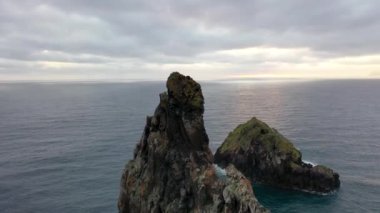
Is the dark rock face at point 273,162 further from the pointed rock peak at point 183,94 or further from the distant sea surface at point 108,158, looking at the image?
the pointed rock peak at point 183,94

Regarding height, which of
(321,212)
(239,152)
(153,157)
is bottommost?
(321,212)

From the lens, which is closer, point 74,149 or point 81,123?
point 74,149

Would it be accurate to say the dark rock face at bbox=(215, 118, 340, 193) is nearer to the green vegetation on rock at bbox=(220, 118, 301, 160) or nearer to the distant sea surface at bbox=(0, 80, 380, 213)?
the green vegetation on rock at bbox=(220, 118, 301, 160)

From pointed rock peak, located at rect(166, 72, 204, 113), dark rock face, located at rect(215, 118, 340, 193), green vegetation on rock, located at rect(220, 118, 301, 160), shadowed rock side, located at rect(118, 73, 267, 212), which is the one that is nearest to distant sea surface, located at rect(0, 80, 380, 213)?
dark rock face, located at rect(215, 118, 340, 193)

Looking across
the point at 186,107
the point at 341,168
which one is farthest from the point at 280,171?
the point at 186,107

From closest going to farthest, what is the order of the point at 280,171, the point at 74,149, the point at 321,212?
1. the point at 321,212
2. the point at 280,171
3. the point at 74,149

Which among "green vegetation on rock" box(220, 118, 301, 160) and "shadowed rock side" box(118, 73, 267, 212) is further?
"green vegetation on rock" box(220, 118, 301, 160)

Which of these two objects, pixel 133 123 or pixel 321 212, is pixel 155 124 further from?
pixel 133 123

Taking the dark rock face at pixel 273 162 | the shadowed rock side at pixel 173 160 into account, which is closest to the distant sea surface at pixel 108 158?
the dark rock face at pixel 273 162
